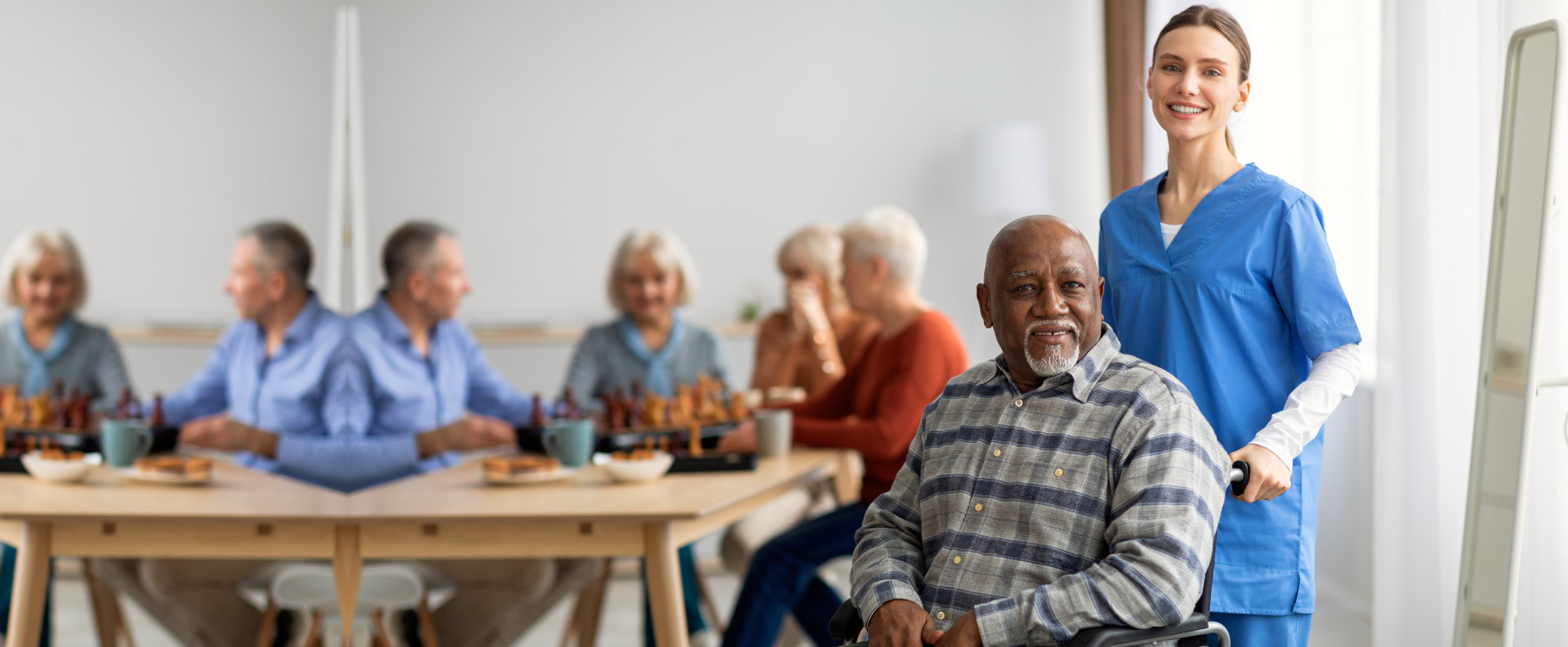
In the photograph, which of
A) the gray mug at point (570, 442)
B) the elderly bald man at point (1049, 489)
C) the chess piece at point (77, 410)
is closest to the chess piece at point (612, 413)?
the gray mug at point (570, 442)

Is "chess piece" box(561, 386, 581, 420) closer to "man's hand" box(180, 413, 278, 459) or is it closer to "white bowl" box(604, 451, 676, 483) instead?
"white bowl" box(604, 451, 676, 483)

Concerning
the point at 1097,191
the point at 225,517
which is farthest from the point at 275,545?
the point at 1097,191

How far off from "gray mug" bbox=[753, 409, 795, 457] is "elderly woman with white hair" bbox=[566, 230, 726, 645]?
697mm

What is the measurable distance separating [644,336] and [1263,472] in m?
2.19

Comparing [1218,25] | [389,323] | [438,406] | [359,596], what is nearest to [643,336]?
[438,406]

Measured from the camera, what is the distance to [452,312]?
2750 millimetres

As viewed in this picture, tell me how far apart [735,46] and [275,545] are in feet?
11.5

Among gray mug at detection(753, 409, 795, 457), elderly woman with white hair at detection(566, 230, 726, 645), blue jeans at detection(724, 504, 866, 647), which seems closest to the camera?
blue jeans at detection(724, 504, 866, 647)

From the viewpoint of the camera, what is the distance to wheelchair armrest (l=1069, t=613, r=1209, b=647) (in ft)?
3.58

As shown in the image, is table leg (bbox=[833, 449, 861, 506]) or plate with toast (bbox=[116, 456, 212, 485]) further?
table leg (bbox=[833, 449, 861, 506])

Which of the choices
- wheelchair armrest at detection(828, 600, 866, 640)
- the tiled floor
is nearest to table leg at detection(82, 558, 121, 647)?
the tiled floor

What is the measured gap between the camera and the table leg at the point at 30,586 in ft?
5.67

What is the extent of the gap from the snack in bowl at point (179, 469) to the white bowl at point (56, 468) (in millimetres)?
85

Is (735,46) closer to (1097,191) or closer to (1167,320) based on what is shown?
(1097,191)
